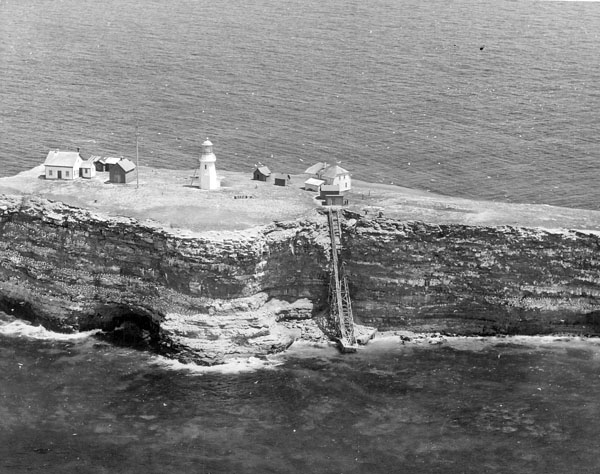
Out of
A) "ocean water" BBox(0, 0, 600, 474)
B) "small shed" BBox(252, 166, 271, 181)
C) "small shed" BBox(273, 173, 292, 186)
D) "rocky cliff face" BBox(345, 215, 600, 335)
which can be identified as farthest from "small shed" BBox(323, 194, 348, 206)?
"ocean water" BBox(0, 0, 600, 474)

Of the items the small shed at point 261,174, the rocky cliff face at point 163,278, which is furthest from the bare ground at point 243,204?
the rocky cliff face at point 163,278

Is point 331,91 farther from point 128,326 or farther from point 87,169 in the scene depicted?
point 128,326

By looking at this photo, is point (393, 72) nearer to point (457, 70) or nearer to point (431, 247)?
point (457, 70)

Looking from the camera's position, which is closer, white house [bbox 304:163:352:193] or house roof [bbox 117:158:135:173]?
white house [bbox 304:163:352:193]

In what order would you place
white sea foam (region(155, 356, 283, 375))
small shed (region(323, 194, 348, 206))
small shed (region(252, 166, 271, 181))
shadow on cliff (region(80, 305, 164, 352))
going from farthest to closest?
small shed (region(252, 166, 271, 181)), small shed (region(323, 194, 348, 206)), shadow on cliff (region(80, 305, 164, 352)), white sea foam (region(155, 356, 283, 375))

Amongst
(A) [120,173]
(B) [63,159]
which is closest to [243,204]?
(A) [120,173]

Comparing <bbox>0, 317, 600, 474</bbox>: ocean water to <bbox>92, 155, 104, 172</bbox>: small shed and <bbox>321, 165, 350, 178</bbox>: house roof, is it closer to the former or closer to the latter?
<bbox>321, 165, 350, 178</bbox>: house roof

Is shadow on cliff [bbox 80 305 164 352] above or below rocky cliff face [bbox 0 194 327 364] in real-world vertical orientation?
below
